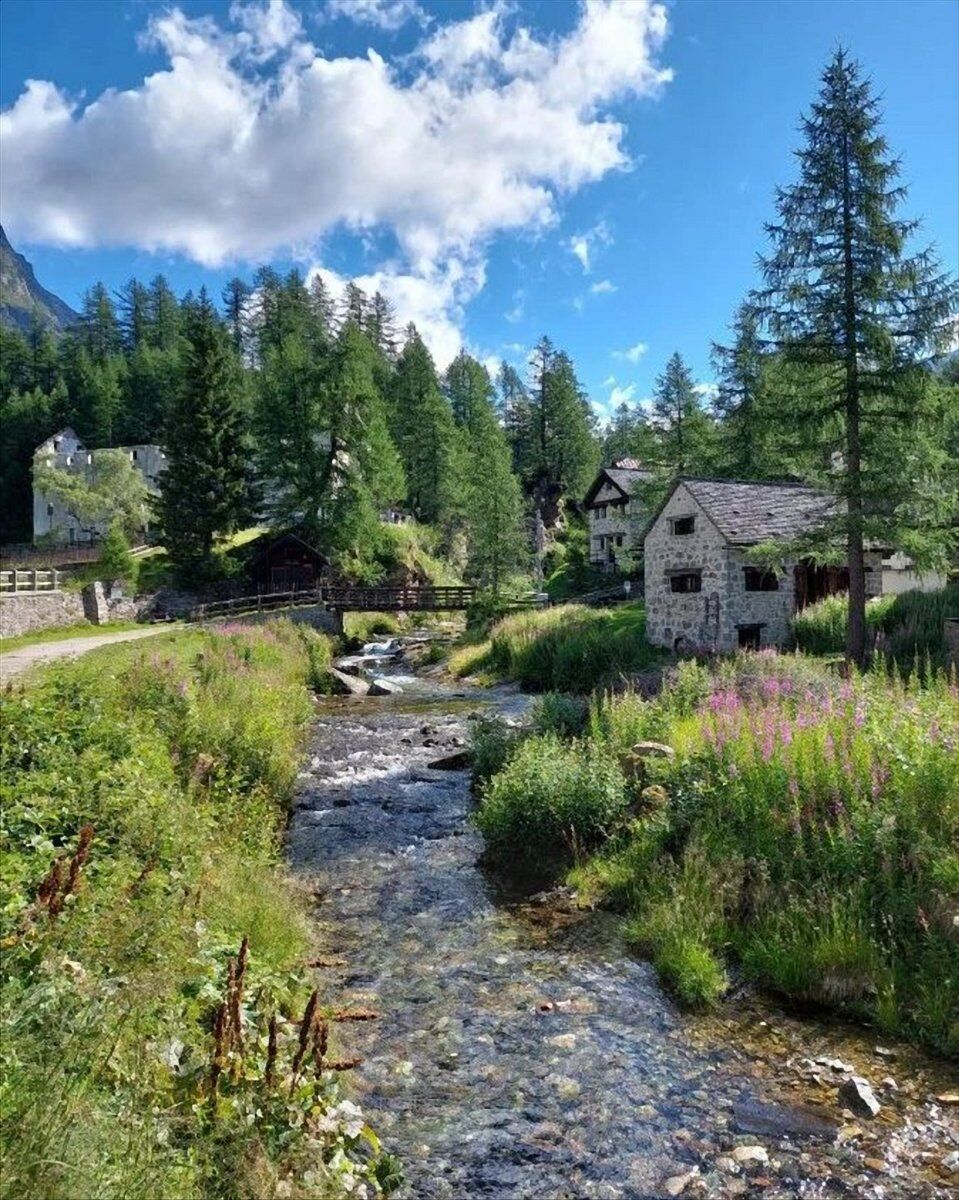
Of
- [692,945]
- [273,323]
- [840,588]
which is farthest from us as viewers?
[273,323]

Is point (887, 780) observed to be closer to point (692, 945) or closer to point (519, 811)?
point (692, 945)

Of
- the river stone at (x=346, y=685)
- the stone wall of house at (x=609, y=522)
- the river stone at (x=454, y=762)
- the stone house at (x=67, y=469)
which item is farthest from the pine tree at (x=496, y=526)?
the river stone at (x=454, y=762)

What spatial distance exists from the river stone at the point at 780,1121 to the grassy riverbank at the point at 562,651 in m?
17.6

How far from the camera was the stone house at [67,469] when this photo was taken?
64.9m

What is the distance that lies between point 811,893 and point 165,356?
9826 centimetres

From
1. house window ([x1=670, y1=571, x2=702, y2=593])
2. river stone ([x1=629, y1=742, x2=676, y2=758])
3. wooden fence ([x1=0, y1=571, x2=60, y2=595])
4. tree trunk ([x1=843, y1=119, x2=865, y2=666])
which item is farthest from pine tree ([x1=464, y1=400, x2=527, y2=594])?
river stone ([x1=629, y1=742, x2=676, y2=758])

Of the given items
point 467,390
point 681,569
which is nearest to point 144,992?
point 681,569

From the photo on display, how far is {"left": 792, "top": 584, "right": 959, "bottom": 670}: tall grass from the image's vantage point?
20688 millimetres

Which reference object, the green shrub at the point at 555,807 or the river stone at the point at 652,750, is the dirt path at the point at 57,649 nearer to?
the green shrub at the point at 555,807

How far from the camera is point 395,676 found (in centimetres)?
3275

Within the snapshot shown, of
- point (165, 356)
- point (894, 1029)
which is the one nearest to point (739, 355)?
point (894, 1029)

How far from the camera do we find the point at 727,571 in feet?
92.0

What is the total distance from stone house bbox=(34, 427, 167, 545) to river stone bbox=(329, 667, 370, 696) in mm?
41403

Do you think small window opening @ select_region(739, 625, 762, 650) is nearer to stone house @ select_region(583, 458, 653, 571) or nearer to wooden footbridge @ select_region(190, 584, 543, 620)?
wooden footbridge @ select_region(190, 584, 543, 620)
